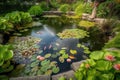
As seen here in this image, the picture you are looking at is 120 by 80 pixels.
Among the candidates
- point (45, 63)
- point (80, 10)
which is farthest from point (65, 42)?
point (80, 10)

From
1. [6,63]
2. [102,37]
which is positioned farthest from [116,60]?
Answer: [102,37]

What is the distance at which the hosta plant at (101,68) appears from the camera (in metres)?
2.71

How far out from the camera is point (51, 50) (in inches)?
228

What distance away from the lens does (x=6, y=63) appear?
3.94 metres

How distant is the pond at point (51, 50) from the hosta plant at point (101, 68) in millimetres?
1659

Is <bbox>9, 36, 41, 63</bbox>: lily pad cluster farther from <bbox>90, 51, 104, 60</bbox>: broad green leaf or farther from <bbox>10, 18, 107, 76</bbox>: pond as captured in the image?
<bbox>90, 51, 104, 60</bbox>: broad green leaf

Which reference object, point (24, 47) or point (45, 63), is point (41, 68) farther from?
point (24, 47)

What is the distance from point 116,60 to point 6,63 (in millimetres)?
2514

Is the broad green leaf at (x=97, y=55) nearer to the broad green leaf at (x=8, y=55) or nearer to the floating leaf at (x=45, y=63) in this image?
the broad green leaf at (x=8, y=55)

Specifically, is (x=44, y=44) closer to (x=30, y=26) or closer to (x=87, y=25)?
(x=30, y=26)

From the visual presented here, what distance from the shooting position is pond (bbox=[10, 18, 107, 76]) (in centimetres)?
461

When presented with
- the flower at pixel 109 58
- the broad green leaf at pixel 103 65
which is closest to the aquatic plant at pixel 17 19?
the broad green leaf at pixel 103 65

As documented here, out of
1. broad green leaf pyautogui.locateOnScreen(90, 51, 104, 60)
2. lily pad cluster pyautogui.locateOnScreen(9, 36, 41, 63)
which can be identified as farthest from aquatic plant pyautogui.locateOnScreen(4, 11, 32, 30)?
broad green leaf pyautogui.locateOnScreen(90, 51, 104, 60)

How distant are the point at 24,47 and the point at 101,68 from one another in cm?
378
